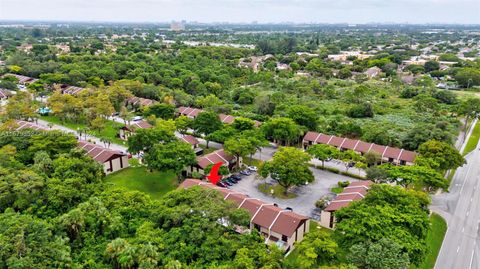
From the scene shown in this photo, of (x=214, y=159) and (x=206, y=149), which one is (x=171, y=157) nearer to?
(x=214, y=159)

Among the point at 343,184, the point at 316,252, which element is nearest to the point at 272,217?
the point at 316,252

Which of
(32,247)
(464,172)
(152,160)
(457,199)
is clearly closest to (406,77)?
(464,172)

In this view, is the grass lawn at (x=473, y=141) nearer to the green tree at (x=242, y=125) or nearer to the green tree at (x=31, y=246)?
the green tree at (x=242, y=125)

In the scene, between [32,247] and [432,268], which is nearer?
[32,247]

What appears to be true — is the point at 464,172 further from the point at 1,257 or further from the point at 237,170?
the point at 1,257

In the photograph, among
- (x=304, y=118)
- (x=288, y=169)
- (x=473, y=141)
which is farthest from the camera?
(x=473, y=141)

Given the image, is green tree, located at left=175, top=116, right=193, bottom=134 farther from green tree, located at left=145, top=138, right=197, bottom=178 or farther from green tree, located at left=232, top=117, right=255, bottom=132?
green tree, located at left=145, top=138, right=197, bottom=178
